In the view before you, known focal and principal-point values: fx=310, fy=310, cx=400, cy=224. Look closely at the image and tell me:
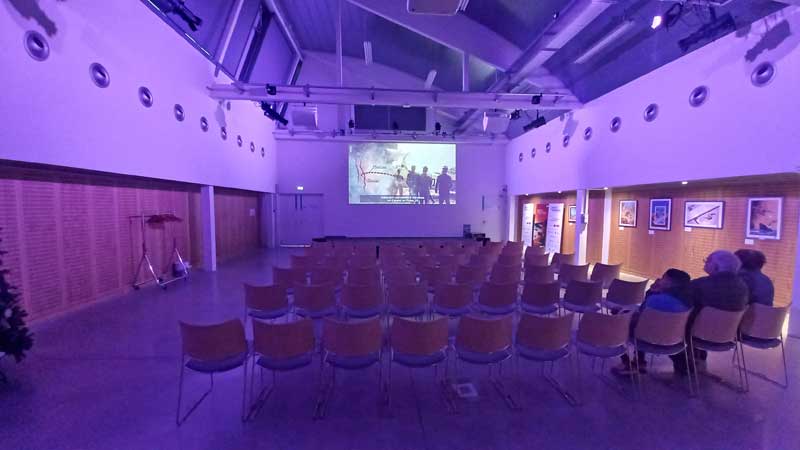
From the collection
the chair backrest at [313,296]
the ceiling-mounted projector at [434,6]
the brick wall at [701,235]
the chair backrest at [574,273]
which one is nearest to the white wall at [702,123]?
the brick wall at [701,235]

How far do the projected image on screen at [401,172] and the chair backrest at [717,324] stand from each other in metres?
10.2

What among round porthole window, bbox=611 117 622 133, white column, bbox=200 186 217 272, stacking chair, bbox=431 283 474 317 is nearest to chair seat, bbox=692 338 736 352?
stacking chair, bbox=431 283 474 317

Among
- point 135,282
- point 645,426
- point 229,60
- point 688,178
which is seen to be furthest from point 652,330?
point 229,60

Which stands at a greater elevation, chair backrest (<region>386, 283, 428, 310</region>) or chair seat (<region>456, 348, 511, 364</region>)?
chair backrest (<region>386, 283, 428, 310</region>)

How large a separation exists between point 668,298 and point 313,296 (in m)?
3.84

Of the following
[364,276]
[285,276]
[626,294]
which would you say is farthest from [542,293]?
[285,276]

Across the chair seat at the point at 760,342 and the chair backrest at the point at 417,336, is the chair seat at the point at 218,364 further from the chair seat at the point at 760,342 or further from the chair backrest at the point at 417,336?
the chair seat at the point at 760,342

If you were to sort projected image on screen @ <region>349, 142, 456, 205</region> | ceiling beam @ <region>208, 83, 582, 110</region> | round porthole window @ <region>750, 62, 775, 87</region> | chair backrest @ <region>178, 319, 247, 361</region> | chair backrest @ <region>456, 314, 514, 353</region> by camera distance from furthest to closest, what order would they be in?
1. projected image on screen @ <region>349, 142, 456, 205</region>
2. ceiling beam @ <region>208, 83, 582, 110</region>
3. round porthole window @ <region>750, 62, 775, 87</region>
4. chair backrest @ <region>456, 314, 514, 353</region>
5. chair backrest @ <region>178, 319, 247, 361</region>

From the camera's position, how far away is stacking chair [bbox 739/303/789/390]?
298cm

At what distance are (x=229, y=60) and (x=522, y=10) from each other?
7.89m

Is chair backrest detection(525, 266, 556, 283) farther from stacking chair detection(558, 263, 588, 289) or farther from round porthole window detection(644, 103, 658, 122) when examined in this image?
round porthole window detection(644, 103, 658, 122)

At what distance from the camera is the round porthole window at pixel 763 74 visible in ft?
14.8

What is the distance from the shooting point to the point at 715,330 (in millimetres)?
2971

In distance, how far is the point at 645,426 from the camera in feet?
8.30
